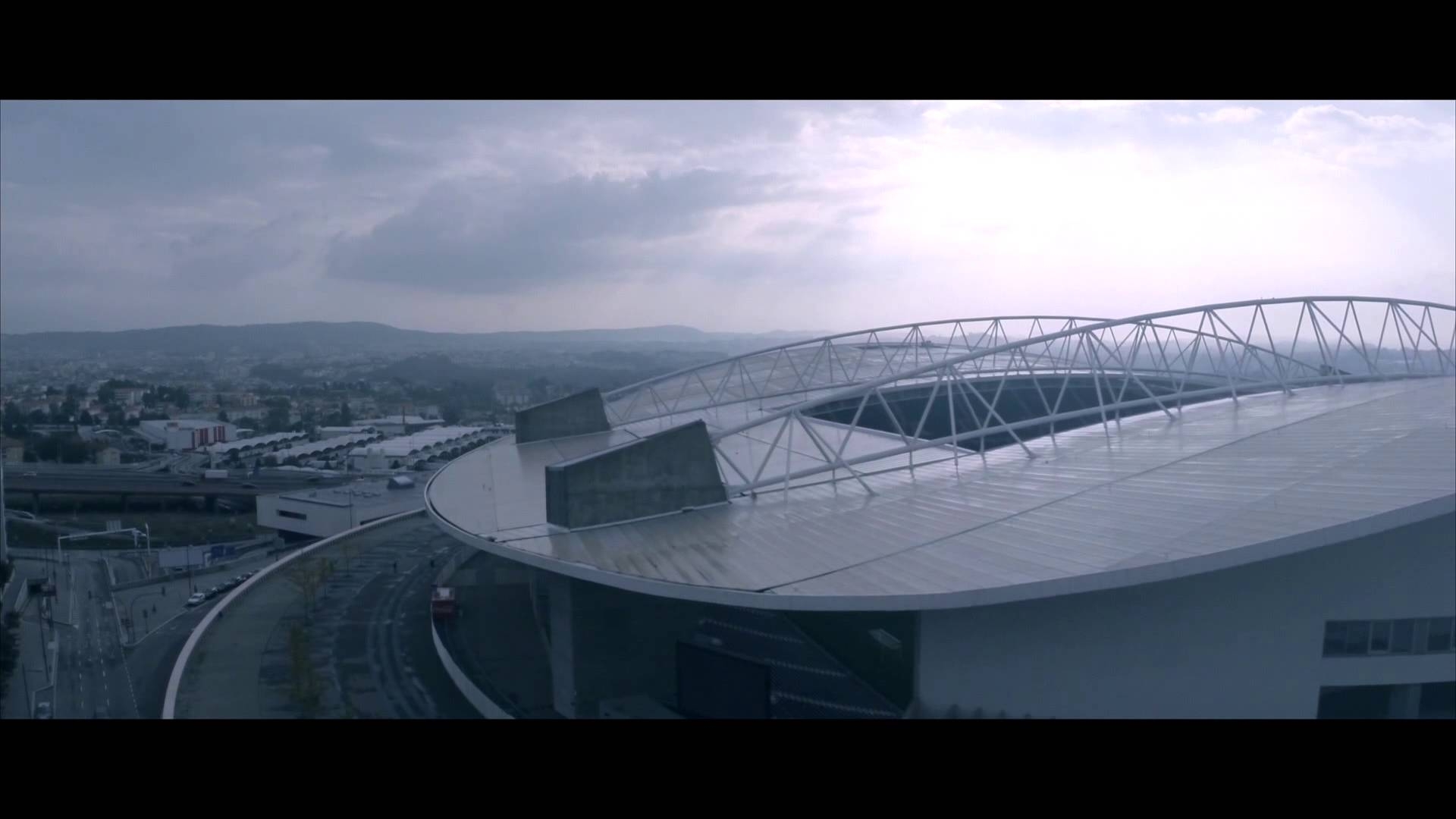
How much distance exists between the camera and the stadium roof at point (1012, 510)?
6.77 metres

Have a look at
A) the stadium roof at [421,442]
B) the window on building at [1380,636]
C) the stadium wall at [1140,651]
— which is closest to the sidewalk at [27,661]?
the stadium wall at [1140,651]

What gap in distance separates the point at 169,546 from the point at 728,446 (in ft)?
31.1

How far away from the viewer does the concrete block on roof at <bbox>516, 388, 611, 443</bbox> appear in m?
15.7

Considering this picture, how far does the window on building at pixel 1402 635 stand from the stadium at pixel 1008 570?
0.02 m

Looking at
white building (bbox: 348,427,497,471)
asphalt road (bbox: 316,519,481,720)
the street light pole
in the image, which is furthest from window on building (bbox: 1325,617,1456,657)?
white building (bbox: 348,427,497,471)

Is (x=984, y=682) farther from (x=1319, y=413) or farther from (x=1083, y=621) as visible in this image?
(x=1319, y=413)

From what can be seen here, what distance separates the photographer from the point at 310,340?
1034 inches

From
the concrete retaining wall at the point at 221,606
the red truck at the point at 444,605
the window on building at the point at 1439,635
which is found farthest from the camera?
the red truck at the point at 444,605

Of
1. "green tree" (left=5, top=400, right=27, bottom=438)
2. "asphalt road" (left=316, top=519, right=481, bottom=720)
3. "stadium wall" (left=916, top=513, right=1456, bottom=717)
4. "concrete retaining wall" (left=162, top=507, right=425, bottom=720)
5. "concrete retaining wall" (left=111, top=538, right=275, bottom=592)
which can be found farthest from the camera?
"green tree" (left=5, top=400, right=27, bottom=438)

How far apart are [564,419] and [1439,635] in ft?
41.1

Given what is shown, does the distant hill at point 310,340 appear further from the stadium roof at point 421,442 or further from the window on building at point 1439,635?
the window on building at point 1439,635

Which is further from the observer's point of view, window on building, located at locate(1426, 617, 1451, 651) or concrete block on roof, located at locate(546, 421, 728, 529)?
concrete block on roof, located at locate(546, 421, 728, 529)

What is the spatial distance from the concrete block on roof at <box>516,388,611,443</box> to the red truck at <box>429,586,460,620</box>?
155 inches

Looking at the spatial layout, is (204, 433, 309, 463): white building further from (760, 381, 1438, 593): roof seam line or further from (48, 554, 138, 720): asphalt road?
(760, 381, 1438, 593): roof seam line
